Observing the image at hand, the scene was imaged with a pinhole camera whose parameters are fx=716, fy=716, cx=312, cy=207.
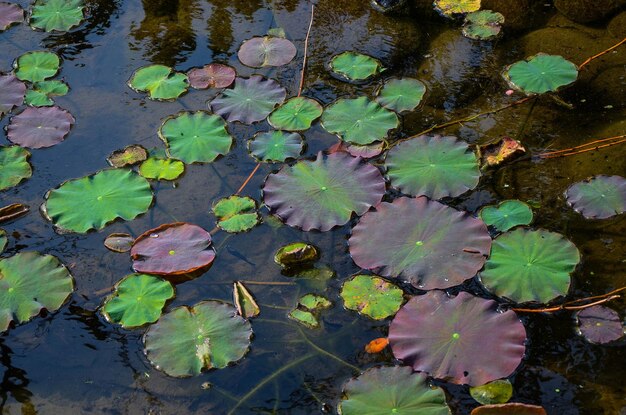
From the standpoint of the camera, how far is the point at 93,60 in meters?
4.67

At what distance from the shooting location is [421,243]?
3352 mm

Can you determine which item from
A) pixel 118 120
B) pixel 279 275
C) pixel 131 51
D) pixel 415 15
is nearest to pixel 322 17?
pixel 415 15

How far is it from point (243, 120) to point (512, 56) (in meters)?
1.75

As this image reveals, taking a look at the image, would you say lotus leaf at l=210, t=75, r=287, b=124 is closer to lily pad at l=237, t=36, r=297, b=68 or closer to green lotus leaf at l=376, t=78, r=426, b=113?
lily pad at l=237, t=36, r=297, b=68

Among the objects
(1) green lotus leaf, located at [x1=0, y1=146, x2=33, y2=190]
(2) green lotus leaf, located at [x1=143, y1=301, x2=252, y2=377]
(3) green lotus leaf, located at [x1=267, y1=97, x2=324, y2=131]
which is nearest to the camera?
(2) green lotus leaf, located at [x1=143, y1=301, x2=252, y2=377]

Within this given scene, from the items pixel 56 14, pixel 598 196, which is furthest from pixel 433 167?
pixel 56 14

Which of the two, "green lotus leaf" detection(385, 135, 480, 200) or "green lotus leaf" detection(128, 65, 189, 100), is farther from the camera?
"green lotus leaf" detection(128, 65, 189, 100)

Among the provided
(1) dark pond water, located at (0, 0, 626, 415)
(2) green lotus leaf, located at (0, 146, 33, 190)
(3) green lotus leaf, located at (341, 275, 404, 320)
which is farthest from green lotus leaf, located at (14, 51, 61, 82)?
(3) green lotus leaf, located at (341, 275, 404, 320)

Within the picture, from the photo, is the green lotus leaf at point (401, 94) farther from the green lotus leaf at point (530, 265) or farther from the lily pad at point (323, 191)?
the green lotus leaf at point (530, 265)

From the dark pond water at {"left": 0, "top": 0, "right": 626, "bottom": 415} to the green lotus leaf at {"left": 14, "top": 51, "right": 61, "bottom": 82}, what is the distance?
0.09 meters

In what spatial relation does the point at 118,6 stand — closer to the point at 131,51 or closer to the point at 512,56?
the point at 131,51

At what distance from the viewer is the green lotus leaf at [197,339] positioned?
9.87 feet

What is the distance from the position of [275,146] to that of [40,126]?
4.60 ft

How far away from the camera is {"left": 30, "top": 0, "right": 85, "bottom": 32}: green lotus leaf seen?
4.91 m
